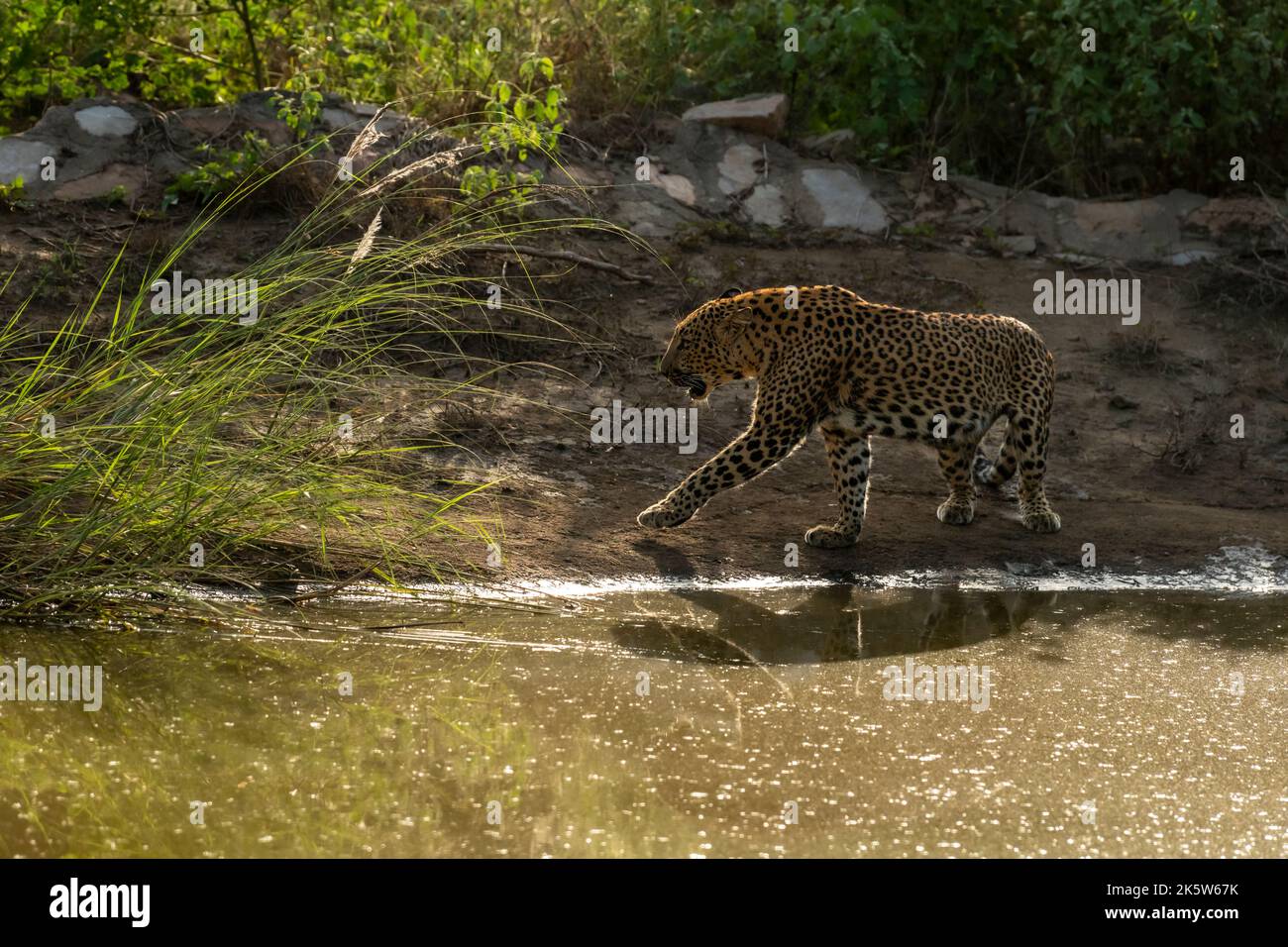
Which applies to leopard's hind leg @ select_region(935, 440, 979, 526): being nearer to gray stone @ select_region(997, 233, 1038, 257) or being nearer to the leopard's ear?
the leopard's ear

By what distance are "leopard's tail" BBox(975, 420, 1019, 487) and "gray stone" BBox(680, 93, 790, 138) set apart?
160 inches

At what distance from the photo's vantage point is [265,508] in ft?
21.3

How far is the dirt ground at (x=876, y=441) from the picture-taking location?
307 inches

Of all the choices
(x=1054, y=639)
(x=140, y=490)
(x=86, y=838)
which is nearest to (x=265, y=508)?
(x=140, y=490)

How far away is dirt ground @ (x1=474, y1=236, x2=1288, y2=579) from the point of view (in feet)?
25.5

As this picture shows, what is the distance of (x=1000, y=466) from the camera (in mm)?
8328

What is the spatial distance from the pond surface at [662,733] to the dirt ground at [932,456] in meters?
0.74

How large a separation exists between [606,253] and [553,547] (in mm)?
3615

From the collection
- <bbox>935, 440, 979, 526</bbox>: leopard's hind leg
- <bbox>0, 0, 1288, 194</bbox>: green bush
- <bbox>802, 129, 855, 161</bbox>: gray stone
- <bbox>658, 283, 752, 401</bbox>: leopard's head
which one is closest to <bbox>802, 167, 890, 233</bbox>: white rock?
<bbox>802, 129, 855, 161</bbox>: gray stone

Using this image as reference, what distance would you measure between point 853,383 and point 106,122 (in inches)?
218

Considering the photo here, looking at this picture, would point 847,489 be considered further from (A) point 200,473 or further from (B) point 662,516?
(A) point 200,473

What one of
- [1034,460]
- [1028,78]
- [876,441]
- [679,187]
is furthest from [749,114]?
[1034,460]

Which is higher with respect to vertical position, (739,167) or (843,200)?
(739,167)
